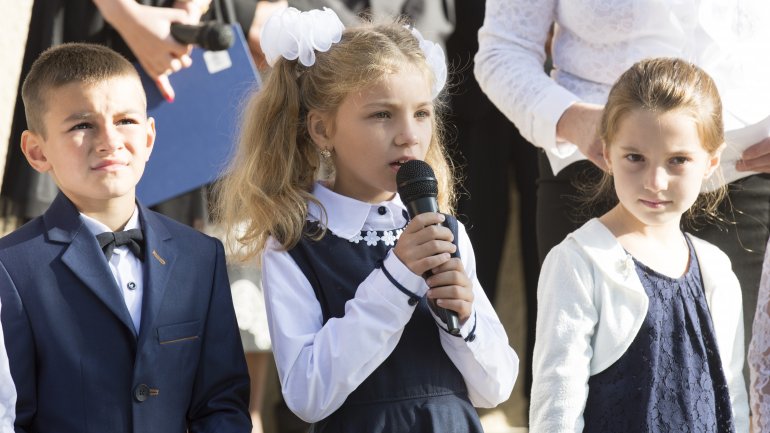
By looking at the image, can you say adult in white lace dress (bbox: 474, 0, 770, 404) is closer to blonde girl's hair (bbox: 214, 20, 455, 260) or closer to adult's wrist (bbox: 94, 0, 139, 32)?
blonde girl's hair (bbox: 214, 20, 455, 260)

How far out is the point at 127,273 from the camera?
105 inches

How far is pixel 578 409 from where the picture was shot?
273 centimetres

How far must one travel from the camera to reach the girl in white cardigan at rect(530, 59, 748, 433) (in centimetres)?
276

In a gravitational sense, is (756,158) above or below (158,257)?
above

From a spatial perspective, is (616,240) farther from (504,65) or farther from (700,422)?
(504,65)

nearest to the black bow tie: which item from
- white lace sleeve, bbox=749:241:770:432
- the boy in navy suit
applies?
the boy in navy suit

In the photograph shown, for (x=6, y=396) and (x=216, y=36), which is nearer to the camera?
(x=6, y=396)

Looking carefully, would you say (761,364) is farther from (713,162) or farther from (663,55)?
(663,55)

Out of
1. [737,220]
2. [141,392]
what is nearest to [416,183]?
[141,392]

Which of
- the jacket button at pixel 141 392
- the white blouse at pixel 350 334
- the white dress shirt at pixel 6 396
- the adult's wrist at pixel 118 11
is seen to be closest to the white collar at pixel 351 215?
the white blouse at pixel 350 334

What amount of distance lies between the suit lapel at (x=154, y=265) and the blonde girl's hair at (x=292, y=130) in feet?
0.66

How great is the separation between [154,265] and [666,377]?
3.94ft

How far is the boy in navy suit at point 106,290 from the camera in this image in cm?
252

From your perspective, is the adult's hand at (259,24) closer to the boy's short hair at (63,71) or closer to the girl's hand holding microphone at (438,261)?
the boy's short hair at (63,71)
